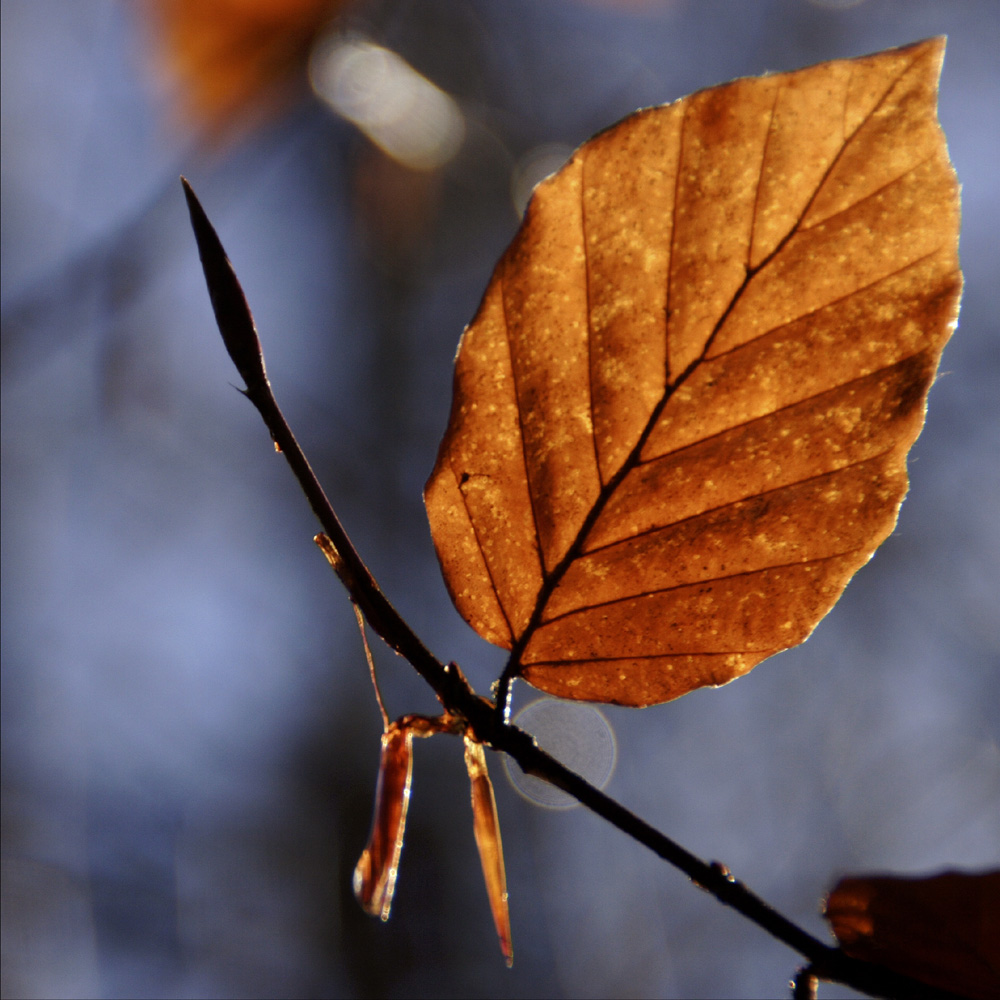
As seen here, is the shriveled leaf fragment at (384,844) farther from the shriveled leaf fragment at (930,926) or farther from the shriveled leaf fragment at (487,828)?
the shriveled leaf fragment at (930,926)

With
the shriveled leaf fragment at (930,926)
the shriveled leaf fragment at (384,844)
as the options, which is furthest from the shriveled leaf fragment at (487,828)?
the shriveled leaf fragment at (930,926)

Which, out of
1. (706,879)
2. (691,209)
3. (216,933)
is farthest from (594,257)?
(216,933)

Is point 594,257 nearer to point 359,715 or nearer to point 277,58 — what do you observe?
point 277,58

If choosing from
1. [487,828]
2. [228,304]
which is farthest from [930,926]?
[228,304]

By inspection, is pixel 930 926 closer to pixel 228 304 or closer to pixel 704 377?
pixel 704 377

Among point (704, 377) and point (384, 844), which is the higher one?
point (704, 377)

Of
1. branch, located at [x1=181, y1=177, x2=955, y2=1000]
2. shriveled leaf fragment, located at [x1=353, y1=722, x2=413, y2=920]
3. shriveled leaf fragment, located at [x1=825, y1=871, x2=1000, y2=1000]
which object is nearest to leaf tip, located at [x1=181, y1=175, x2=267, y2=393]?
branch, located at [x1=181, y1=177, x2=955, y2=1000]
